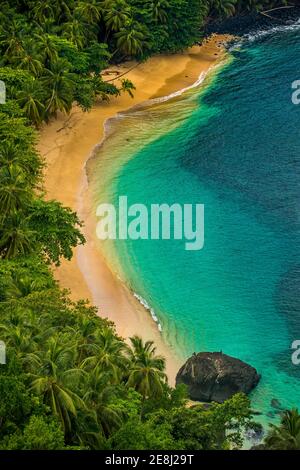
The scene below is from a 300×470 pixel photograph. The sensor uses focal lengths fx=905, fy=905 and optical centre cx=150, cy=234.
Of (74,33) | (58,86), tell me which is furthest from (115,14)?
(58,86)

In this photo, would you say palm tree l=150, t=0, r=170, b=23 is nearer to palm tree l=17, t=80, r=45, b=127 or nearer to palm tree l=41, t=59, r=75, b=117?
palm tree l=41, t=59, r=75, b=117

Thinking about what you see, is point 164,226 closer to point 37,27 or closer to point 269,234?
point 269,234

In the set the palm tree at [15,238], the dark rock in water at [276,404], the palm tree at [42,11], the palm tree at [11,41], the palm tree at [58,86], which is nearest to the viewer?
the dark rock in water at [276,404]

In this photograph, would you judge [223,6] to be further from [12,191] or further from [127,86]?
[12,191]

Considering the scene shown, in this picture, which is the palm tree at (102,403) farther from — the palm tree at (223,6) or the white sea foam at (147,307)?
the palm tree at (223,6)

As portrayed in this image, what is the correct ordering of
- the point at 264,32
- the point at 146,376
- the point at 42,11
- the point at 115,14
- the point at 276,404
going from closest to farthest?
the point at 146,376 → the point at 276,404 → the point at 42,11 → the point at 115,14 → the point at 264,32

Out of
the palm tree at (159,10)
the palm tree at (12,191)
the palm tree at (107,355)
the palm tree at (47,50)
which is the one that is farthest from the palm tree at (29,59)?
the palm tree at (107,355)
